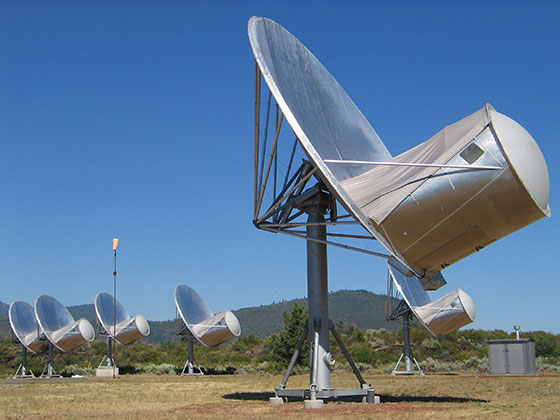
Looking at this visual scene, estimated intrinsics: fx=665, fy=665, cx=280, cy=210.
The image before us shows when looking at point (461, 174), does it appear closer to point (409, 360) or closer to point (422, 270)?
point (422, 270)

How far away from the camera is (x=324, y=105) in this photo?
23047mm

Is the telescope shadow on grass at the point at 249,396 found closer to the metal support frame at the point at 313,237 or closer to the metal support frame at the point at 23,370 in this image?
the metal support frame at the point at 313,237

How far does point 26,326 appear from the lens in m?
50.9

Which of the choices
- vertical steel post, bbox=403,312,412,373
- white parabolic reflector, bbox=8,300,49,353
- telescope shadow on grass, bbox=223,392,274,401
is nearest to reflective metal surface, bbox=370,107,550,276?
telescope shadow on grass, bbox=223,392,274,401

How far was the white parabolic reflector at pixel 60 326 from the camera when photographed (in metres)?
47.6

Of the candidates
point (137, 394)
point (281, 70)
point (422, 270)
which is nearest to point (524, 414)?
point (422, 270)

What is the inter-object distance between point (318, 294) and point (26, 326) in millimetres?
37121

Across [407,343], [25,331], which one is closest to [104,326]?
[25,331]

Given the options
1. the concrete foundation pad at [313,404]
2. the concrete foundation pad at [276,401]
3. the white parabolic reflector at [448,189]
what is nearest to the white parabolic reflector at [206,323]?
the concrete foundation pad at [276,401]

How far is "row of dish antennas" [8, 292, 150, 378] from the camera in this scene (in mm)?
47844

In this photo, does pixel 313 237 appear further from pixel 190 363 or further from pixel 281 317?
pixel 281 317

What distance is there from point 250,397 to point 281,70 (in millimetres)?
11765

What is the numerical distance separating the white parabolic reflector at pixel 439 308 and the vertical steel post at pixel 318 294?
16876 millimetres

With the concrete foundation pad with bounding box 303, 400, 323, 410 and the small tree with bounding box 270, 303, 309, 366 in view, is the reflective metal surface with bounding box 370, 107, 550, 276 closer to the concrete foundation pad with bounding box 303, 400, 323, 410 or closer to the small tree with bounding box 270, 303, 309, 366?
the concrete foundation pad with bounding box 303, 400, 323, 410
